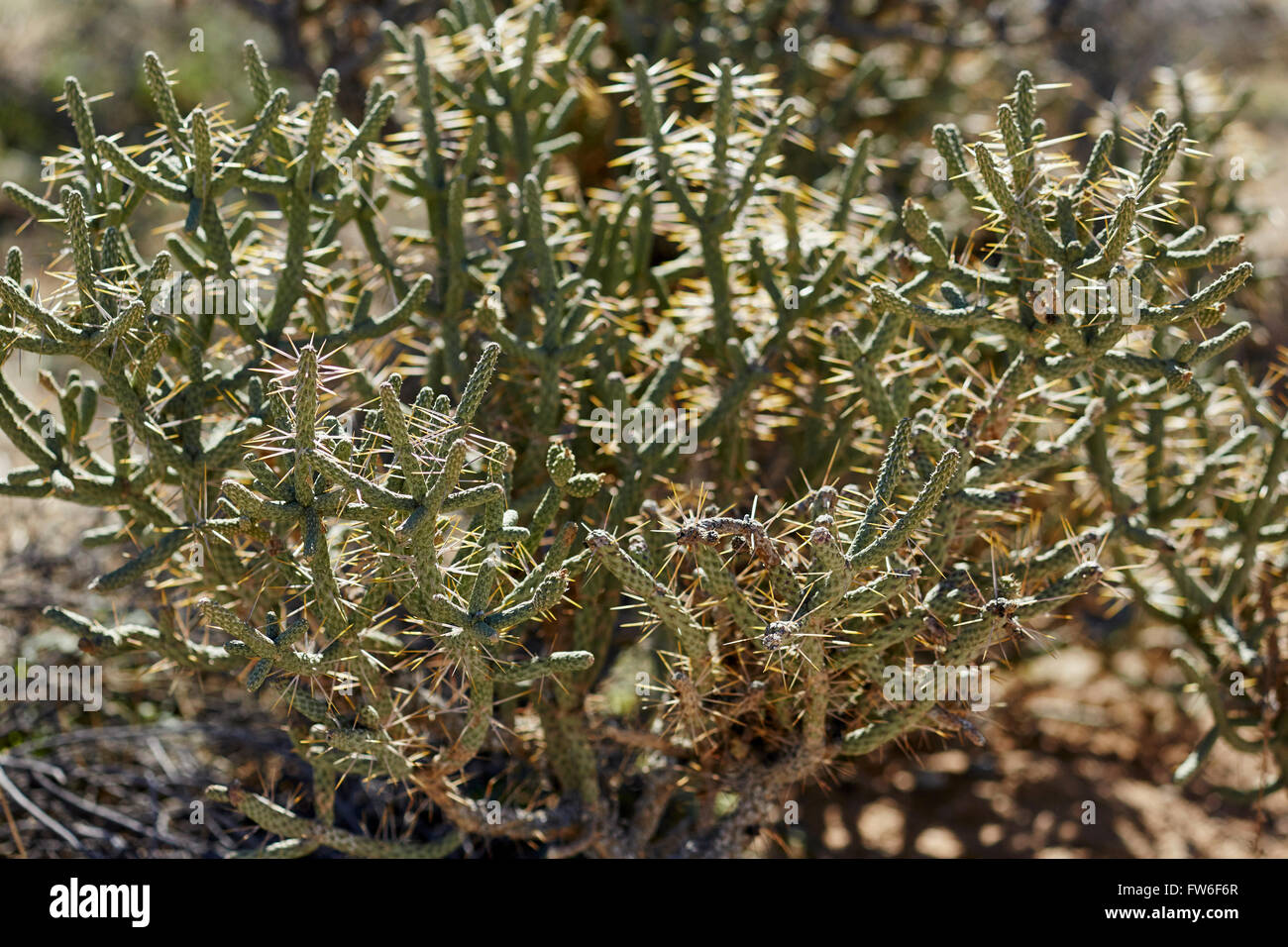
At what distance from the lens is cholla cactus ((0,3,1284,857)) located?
2.21 metres

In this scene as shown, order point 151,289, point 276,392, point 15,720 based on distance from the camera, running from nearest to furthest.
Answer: point 276,392, point 151,289, point 15,720

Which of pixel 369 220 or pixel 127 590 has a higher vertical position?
pixel 369 220

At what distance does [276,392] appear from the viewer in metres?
2.11

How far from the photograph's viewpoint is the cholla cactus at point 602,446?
2.21 metres

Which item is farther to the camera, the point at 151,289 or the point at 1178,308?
the point at 151,289

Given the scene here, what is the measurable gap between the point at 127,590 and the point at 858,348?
106 inches

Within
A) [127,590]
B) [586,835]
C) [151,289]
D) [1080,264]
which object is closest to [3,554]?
[127,590]

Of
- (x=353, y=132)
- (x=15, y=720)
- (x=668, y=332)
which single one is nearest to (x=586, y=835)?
(x=668, y=332)

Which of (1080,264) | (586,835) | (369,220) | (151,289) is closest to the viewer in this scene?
(1080,264)

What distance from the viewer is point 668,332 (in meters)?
3.17

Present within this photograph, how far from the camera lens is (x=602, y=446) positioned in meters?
2.93

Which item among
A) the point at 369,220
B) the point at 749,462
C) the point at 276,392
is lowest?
the point at 749,462

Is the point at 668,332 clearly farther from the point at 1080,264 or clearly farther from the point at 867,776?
the point at 867,776

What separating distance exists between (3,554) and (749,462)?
2.77 metres
